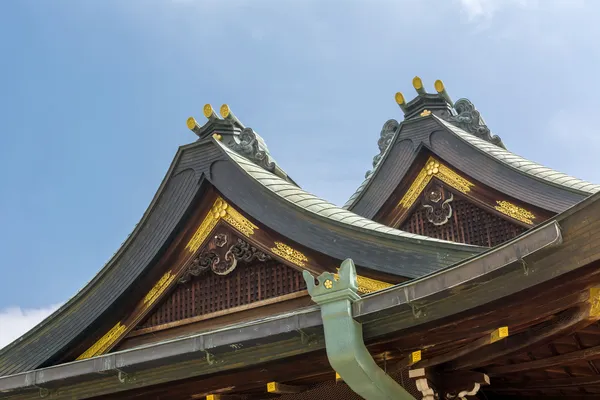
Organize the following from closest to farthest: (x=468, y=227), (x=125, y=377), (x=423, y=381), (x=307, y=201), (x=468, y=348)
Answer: (x=468, y=348), (x=423, y=381), (x=125, y=377), (x=307, y=201), (x=468, y=227)

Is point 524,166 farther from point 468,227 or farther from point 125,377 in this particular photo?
point 125,377

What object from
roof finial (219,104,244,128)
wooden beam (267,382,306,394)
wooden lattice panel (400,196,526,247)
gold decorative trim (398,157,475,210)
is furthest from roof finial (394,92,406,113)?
wooden beam (267,382,306,394)

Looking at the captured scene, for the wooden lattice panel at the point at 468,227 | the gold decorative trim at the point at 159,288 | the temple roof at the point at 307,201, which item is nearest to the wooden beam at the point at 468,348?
the temple roof at the point at 307,201

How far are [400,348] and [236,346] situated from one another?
1269 millimetres

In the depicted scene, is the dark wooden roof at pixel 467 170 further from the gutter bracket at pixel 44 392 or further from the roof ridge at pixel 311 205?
the gutter bracket at pixel 44 392

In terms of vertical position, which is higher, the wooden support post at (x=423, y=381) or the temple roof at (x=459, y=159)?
the temple roof at (x=459, y=159)

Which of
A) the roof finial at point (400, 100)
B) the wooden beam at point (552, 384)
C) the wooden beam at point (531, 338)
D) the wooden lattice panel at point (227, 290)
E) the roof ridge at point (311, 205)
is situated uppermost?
the roof finial at point (400, 100)

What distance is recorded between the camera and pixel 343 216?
7414 millimetres

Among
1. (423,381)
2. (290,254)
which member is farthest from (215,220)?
(423,381)

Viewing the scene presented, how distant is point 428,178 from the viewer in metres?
11.3

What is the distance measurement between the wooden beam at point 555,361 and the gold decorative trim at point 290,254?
200 centimetres

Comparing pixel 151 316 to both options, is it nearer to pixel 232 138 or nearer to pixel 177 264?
pixel 177 264

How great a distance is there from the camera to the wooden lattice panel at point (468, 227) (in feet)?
33.9

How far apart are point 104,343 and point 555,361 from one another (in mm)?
4558
